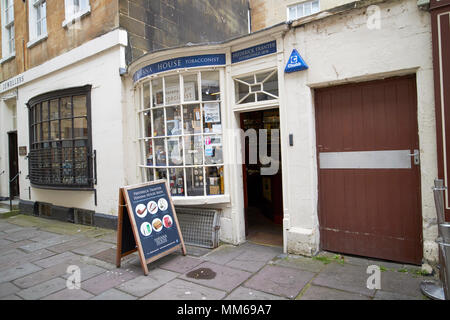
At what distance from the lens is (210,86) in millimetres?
5234

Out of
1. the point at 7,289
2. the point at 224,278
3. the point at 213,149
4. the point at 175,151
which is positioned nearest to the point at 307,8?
the point at 213,149

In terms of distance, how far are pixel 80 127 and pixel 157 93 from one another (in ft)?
Result: 9.14

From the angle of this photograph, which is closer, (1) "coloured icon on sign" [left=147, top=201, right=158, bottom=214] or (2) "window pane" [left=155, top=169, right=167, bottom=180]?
(1) "coloured icon on sign" [left=147, top=201, right=158, bottom=214]

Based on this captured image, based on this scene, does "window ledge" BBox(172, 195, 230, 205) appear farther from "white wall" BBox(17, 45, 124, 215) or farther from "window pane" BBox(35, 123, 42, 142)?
"window pane" BBox(35, 123, 42, 142)

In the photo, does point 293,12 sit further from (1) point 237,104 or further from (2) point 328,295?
(2) point 328,295

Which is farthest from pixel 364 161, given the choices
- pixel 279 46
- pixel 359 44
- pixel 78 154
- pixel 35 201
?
pixel 35 201

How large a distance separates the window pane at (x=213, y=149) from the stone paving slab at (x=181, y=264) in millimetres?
1675

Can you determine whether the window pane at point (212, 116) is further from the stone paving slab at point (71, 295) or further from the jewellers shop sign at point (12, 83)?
the jewellers shop sign at point (12, 83)

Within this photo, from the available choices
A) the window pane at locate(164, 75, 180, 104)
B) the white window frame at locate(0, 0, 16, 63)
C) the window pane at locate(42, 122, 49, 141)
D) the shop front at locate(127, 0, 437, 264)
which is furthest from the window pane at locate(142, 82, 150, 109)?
the white window frame at locate(0, 0, 16, 63)

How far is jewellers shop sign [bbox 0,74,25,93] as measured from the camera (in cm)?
916

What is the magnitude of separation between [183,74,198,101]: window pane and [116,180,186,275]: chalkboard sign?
5.51 feet

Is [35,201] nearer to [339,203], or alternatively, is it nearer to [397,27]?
[339,203]

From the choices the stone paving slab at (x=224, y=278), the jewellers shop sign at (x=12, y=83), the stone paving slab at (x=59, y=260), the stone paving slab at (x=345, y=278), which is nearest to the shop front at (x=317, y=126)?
the stone paving slab at (x=345, y=278)

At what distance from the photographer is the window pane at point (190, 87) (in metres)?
5.28
